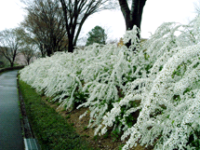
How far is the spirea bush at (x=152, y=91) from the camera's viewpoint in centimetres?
132

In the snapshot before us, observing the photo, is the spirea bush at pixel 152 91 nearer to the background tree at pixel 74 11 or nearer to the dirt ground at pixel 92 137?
the dirt ground at pixel 92 137

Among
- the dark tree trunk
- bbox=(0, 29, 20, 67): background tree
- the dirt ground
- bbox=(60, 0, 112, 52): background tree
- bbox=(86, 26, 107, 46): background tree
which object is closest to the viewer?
the dirt ground

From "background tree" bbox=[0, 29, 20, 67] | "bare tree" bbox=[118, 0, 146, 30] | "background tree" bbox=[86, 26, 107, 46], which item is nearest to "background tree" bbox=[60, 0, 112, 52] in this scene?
"bare tree" bbox=[118, 0, 146, 30]

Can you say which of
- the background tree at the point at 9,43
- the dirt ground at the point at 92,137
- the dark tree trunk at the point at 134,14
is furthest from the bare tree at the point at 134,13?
the background tree at the point at 9,43

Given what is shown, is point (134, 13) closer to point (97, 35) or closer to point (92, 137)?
point (92, 137)

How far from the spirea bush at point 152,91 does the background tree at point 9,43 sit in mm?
38259

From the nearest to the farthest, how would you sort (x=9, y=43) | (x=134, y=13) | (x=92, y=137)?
(x=92, y=137) → (x=134, y=13) → (x=9, y=43)

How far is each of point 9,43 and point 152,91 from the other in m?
44.6

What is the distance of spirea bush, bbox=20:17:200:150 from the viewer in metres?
1.32

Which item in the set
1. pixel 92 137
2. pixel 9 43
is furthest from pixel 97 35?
pixel 92 137

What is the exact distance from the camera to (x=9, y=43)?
38375 millimetres

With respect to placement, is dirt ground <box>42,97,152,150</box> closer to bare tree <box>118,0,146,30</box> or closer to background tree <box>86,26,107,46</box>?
bare tree <box>118,0,146,30</box>

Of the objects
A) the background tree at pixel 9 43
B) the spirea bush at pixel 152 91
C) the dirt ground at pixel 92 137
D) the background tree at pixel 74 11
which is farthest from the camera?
the background tree at pixel 9 43

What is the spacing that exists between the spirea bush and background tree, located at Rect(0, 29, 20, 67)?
38.3 m
